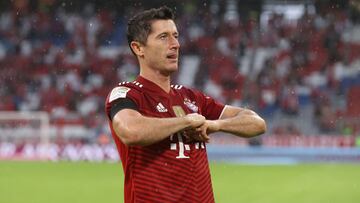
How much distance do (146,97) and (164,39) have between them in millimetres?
315

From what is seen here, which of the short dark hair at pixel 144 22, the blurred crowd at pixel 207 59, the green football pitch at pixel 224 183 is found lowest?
the green football pitch at pixel 224 183

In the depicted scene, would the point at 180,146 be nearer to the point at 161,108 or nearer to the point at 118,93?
the point at 161,108

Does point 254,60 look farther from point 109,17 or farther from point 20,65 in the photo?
point 20,65

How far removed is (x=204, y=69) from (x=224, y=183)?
38.3ft

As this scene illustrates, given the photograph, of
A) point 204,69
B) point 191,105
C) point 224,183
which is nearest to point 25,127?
point 204,69

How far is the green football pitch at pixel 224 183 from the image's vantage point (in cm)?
1300

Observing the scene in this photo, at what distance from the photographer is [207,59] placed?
1077 inches

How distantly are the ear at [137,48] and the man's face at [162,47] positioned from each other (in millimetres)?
25

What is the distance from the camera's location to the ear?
13.6ft

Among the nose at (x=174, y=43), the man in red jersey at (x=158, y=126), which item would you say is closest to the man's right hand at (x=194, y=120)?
the man in red jersey at (x=158, y=126)

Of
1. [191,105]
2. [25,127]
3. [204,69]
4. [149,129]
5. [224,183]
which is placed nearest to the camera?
[149,129]

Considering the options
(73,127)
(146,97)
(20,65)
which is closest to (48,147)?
(73,127)

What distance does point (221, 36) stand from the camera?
90.2 ft

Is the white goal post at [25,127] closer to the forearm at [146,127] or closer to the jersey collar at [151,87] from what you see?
the jersey collar at [151,87]
